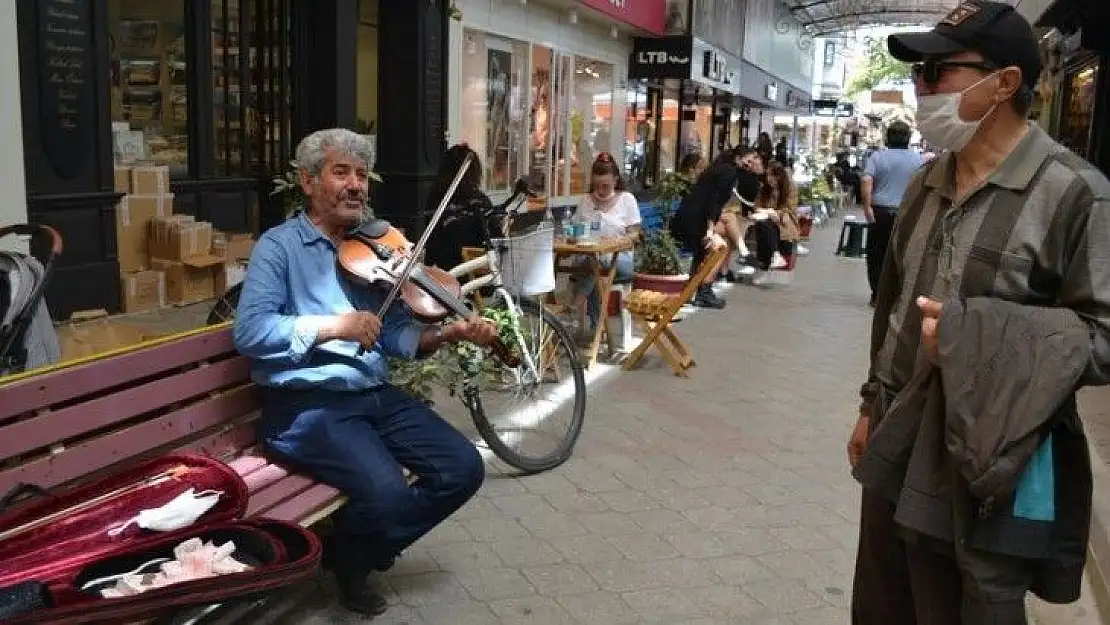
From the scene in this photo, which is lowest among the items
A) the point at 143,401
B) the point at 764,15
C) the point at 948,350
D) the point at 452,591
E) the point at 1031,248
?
the point at 452,591

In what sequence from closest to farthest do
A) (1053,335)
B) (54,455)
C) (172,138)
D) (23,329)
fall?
(1053,335) < (54,455) < (23,329) < (172,138)

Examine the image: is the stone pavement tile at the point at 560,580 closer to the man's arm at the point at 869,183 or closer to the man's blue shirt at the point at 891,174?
the man's blue shirt at the point at 891,174

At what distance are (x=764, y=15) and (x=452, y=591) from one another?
2267 cm

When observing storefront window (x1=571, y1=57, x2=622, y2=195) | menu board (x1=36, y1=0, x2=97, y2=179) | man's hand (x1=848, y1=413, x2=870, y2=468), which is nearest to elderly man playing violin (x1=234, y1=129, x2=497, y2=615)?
man's hand (x1=848, y1=413, x2=870, y2=468)

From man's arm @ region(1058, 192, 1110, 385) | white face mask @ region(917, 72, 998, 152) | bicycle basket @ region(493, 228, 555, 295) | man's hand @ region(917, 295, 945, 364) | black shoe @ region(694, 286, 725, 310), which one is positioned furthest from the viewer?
black shoe @ region(694, 286, 725, 310)

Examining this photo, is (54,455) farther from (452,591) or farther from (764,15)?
(764,15)

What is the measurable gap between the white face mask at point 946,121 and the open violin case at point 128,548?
5.74 ft

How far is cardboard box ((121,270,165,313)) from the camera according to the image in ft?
24.5

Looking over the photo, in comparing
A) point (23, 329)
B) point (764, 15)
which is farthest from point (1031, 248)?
point (764, 15)

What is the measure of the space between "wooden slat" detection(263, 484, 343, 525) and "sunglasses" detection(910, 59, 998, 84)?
2.00m

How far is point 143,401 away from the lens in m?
2.88

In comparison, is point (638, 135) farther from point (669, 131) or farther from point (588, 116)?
point (588, 116)

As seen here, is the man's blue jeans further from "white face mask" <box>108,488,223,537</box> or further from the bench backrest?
"white face mask" <box>108,488,223,537</box>

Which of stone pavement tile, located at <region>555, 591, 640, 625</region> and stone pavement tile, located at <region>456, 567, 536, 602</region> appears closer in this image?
stone pavement tile, located at <region>555, 591, 640, 625</region>
